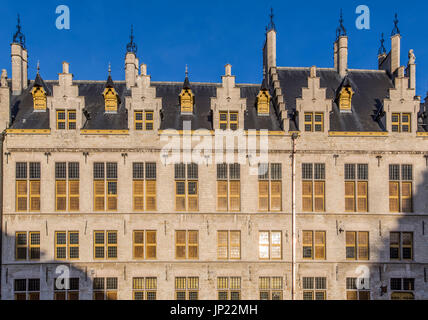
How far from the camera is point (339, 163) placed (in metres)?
27.8

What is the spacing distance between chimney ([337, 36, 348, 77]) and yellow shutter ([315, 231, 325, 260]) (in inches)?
591

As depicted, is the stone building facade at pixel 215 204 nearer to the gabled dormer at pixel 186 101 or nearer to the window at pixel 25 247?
the window at pixel 25 247

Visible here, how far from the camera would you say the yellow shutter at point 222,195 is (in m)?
27.6

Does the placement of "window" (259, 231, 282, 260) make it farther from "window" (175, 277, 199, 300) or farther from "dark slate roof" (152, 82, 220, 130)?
"dark slate roof" (152, 82, 220, 130)

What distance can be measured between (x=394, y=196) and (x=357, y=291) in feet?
24.5

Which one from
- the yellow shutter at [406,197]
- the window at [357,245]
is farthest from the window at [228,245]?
the yellow shutter at [406,197]

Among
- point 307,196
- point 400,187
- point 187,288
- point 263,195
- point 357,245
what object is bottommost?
point 187,288

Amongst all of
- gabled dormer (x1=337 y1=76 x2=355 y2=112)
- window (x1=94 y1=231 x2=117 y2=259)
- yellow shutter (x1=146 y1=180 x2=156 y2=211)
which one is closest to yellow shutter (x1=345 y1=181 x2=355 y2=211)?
gabled dormer (x1=337 y1=76 x2=355 y2=112)

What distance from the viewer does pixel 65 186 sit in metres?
27.2

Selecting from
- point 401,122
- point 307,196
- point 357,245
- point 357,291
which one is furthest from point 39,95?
point 357,291

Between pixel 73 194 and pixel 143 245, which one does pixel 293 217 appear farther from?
pixel 73 194

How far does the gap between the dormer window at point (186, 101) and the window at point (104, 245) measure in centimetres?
1111

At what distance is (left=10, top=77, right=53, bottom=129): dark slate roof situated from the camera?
28422 mm

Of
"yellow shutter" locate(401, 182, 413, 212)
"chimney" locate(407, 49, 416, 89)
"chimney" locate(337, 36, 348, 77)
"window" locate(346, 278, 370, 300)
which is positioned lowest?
"window" locate(346, 278, 370, 300)
